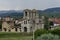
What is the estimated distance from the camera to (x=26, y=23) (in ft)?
30.8

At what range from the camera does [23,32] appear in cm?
938

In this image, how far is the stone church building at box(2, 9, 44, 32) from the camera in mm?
9192

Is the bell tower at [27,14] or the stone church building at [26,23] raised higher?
the bell tower at [27,14]

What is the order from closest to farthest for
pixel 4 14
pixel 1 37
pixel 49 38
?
pixel 49 38, pixel 1 37, pixel 4 14

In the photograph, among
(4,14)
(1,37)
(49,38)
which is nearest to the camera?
(49,38)

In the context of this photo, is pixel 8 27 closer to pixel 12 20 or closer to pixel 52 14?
pixel 12 20

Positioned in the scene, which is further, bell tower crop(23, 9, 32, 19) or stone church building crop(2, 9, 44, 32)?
bell tower crop(23, 9, 32, 19)

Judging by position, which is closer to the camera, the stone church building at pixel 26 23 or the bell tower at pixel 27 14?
the stone church building at pixel 26 23

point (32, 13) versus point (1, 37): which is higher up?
point (32, 13)

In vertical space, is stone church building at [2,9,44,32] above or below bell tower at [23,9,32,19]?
below

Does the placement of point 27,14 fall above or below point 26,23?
above

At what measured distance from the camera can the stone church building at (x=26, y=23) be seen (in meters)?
Answer: 9.19

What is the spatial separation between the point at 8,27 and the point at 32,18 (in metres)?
1.19

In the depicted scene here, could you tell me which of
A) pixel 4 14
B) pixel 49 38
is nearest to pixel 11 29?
pixel 4 14
